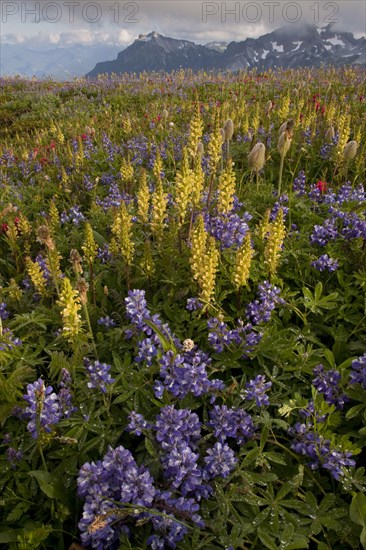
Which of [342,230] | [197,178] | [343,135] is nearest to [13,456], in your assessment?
[197,178]

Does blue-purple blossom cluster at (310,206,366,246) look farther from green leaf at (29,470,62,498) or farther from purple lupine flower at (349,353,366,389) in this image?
green leaf at (29,470,62,498)

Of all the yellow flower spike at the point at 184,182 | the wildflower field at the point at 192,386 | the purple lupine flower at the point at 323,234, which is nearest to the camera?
the wildflower field at the point at 192,386

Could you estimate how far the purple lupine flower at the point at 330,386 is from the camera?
6.45 ft

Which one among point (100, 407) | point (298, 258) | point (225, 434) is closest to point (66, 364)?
point (100, 407)

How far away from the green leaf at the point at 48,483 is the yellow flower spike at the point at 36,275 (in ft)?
3.89

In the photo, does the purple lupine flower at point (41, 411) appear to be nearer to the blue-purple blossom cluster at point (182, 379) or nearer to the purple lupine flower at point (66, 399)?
the purple lupine flower at point (66, 399)

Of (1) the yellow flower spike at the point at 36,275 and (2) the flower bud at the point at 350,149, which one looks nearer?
(1) the yellow flower spike at the point at 36,275

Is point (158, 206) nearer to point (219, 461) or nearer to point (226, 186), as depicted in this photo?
point (226, 186)

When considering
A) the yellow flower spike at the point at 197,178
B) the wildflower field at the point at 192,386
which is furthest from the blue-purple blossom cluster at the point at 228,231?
the yellow flower spike at the point at 197,178

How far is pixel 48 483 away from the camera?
1.72 meters

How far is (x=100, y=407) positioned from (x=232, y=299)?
3.77 feet

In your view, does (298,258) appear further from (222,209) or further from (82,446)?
(82,446)

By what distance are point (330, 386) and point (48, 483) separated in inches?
55.3

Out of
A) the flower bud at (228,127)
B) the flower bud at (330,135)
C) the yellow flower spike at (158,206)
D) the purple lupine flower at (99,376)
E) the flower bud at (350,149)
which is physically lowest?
the purple lupine flower at (99,376)
